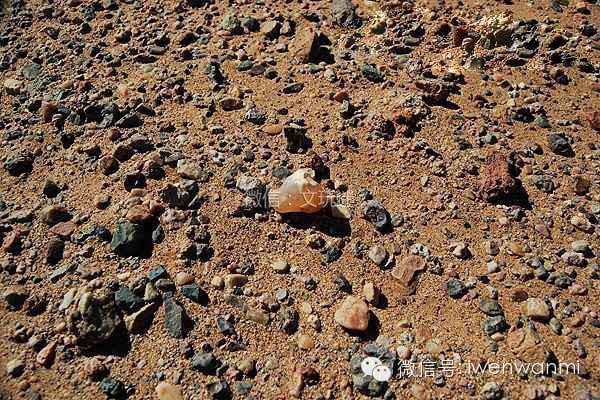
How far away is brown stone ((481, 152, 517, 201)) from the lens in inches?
112

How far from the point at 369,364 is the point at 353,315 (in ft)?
0.74

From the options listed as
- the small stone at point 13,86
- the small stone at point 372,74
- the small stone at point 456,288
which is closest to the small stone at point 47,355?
the small stone at point 456,288

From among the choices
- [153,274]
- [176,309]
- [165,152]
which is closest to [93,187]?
[165,152]

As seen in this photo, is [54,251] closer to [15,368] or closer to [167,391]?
[15,368]

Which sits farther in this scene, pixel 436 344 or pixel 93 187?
pixel 93 187

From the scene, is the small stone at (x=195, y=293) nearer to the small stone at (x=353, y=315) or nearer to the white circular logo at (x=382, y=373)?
the small stone at (x=353, y=315)

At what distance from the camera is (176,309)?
8.04ft

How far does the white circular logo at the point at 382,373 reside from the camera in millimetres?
2262

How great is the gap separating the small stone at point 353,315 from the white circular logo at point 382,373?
18 cm

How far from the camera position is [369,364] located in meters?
2.31

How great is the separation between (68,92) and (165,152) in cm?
101

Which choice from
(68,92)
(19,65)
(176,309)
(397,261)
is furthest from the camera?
(19,65)

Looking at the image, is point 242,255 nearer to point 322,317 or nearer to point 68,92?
point 322,317

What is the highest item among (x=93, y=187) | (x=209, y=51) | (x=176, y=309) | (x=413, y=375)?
(x=209, y=51)
